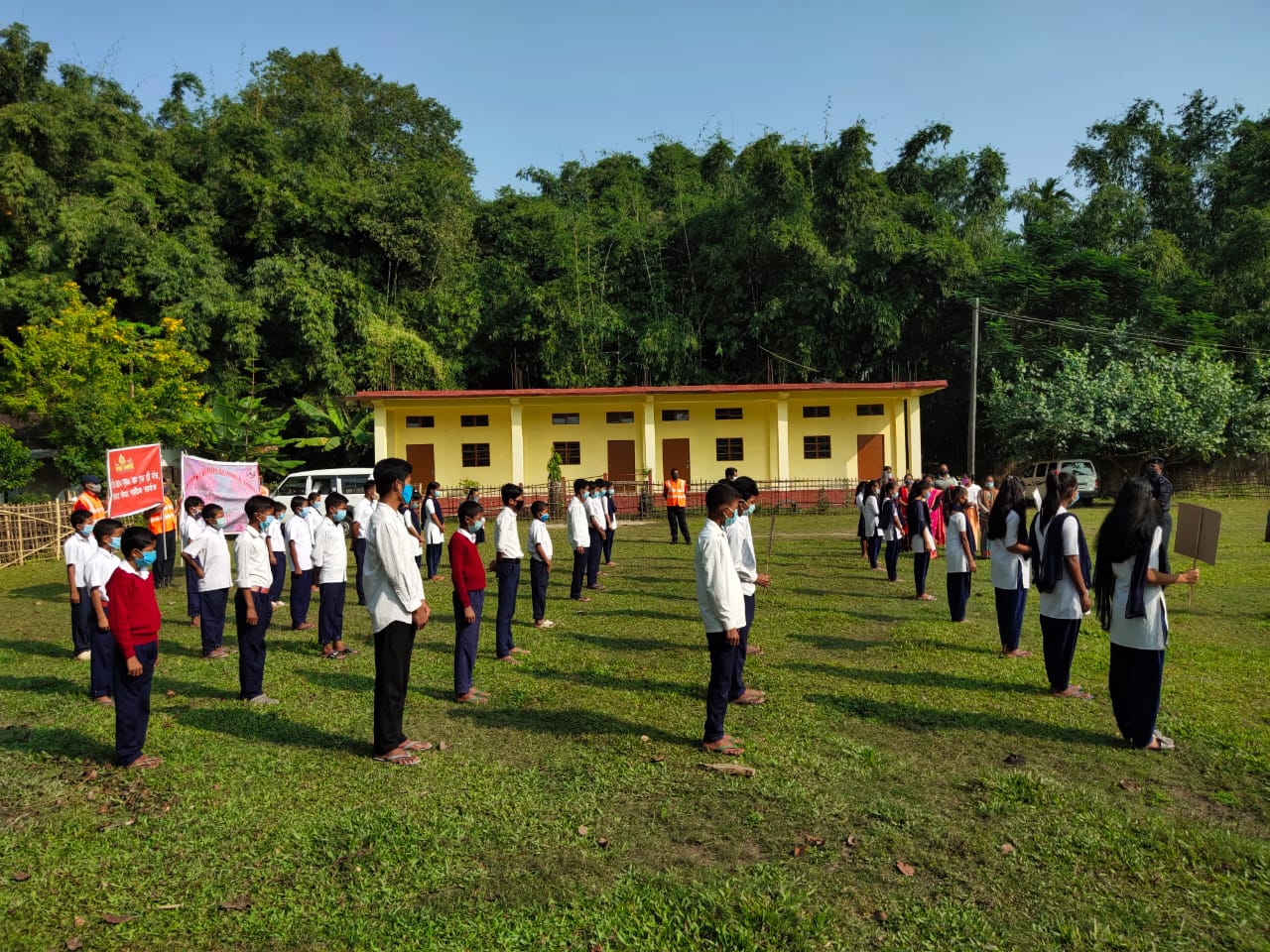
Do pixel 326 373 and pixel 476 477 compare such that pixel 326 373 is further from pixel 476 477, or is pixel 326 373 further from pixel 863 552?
pixel 863 552

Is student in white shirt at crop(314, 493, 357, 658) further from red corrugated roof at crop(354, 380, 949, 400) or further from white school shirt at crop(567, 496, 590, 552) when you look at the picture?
red corrugated roof at crop(354, 380, 949, 400)

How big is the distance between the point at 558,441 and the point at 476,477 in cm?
291

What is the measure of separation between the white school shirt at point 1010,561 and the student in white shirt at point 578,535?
5104 millimetres

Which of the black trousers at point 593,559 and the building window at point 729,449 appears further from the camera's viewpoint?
the building window at point 729,449

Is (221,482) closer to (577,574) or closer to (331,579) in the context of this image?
(577,574)

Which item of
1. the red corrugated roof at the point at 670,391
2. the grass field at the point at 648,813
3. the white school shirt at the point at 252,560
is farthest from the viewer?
the red corrugated roof at the point at 670,391

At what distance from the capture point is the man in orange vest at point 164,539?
478 inches

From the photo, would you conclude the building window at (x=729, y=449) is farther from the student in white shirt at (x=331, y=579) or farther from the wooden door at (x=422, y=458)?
the student in white shirt at (x=331, y=579)

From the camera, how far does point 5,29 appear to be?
26.5 m

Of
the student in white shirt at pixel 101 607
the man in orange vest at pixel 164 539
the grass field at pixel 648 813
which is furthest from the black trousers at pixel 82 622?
the man in orange vest at pixel 164 539

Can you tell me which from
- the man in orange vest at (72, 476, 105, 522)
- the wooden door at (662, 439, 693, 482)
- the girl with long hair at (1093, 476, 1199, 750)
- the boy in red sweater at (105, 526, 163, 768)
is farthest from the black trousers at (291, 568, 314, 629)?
the wooden door at (662, 439, 693, 482)

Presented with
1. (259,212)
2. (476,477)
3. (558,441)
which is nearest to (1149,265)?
(558,441)

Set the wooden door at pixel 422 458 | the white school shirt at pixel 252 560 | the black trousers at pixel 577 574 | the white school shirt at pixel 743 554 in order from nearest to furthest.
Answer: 1. the white school shirt at pixel 743 554
2. the white school shirt at pixel 252 560
3. the black trousers at pixel 577 574
4. the wooden door at pixel 422 458

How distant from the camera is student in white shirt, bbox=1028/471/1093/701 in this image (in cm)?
576
